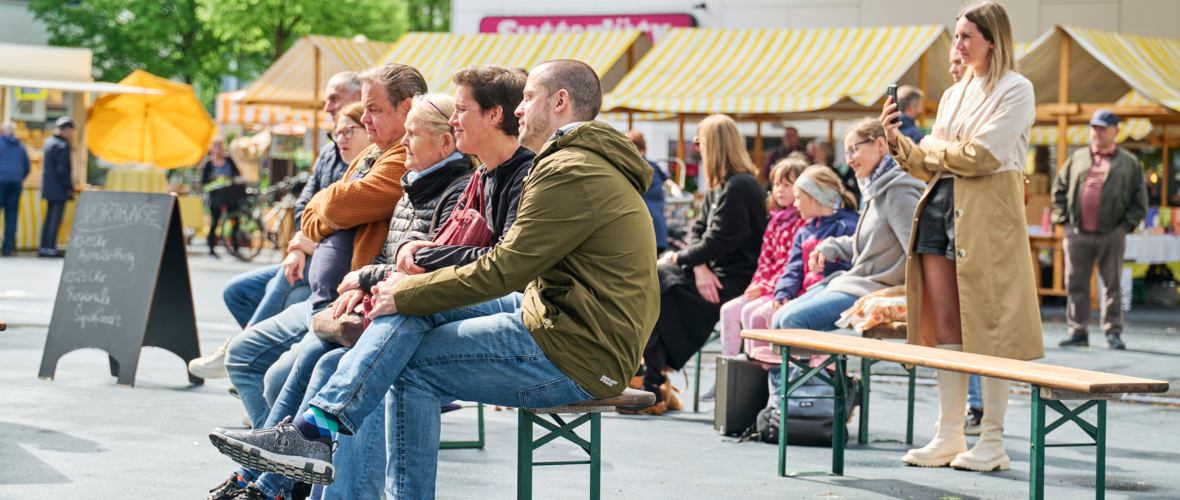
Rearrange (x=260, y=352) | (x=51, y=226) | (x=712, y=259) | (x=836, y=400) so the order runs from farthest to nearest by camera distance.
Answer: (x=51, y=226), (x=712, y=259), (x=836, y=400), (x=260, y=352)

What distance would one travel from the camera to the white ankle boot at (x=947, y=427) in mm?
4906

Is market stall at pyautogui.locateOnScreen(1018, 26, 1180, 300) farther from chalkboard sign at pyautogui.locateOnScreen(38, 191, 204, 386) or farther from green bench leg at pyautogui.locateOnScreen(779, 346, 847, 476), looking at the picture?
chalkboard sign at pyautogui.locateOnScreen(38, 191, 204, 386)

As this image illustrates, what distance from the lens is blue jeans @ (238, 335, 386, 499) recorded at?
3.42 meters

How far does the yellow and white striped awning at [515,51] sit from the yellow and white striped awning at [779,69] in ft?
2.87

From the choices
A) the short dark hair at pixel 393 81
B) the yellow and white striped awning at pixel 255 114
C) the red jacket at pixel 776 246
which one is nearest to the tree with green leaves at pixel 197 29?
the yellow and white striped awning at pixel 255 114

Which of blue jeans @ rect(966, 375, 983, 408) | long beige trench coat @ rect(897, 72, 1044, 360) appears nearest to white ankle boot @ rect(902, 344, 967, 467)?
long beige trench coat @ rect(897, 72, 1044, 360)

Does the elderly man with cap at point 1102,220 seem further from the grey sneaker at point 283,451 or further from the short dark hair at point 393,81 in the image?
the grey sneaker at point 283,451

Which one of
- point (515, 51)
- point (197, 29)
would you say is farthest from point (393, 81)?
point (197, 29)

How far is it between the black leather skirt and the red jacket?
45.5 inches

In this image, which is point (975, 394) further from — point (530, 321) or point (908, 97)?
point (530, 321)

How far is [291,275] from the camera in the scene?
5086mm

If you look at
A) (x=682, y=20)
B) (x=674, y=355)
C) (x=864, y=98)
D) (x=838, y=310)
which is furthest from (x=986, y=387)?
(x=682, y=20)

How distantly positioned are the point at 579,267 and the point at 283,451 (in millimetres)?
987

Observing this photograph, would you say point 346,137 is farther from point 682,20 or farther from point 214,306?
point 682,20
